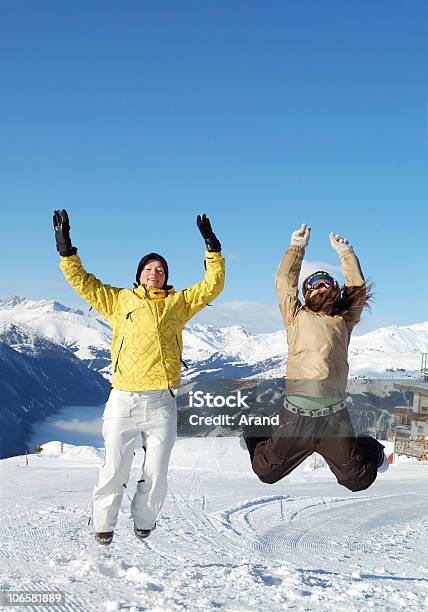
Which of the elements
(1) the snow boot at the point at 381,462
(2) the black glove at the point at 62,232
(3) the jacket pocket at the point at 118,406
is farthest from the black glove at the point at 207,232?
(1) the snow boot at the point at 381,462

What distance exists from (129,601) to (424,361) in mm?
26389

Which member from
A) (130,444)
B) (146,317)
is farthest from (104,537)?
(146,317)

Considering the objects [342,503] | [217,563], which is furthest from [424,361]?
[217,563]

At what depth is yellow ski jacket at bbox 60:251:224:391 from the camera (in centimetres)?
619

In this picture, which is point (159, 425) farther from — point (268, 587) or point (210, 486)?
point (210, 486)

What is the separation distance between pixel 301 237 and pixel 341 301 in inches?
30.3

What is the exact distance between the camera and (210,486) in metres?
17.8

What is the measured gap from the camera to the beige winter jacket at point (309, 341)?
609cm

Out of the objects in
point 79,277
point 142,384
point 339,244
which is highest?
point 339,244

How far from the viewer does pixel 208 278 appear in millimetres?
6336

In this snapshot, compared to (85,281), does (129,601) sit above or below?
below

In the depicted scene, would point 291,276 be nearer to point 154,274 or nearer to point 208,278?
point 208,278

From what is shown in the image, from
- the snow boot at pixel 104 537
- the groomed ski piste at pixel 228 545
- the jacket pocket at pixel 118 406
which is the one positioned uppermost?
the jacket pocket at pixel 118 406

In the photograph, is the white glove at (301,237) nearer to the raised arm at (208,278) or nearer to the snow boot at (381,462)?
the raised arm at (208,278)
